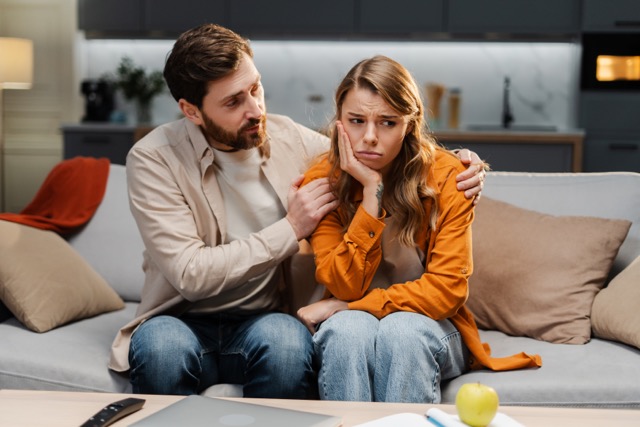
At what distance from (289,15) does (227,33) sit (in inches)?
137

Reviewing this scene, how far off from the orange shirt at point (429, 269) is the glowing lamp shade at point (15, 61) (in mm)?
3757

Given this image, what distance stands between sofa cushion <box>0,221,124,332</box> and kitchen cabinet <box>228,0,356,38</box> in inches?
130

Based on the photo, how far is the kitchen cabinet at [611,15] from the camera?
5.05 m

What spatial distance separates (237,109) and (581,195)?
3.55 feet

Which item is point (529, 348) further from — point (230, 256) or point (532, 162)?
point (532, 162)

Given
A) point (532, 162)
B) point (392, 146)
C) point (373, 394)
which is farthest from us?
point (532, 162)

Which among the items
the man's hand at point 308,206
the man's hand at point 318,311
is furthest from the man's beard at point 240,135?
the man's hand at point 318,311

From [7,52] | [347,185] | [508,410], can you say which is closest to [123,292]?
[347,185]

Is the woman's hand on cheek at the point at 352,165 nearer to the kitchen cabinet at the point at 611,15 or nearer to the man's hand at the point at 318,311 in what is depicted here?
the man's hand at the point at 318,311

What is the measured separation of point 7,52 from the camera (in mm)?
5074

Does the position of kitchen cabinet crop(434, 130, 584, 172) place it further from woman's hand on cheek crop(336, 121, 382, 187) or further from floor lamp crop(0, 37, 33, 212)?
woman's hand on cheek crop(336, 121, 382, 187)

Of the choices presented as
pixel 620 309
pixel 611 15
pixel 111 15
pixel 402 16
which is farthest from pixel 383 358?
pixel 111 15

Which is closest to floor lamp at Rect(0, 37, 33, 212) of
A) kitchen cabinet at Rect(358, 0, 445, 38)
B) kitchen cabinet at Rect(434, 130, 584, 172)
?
kitchen cabinet at Rect(358, 0, 445, 38)

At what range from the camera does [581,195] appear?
7.92 ft
